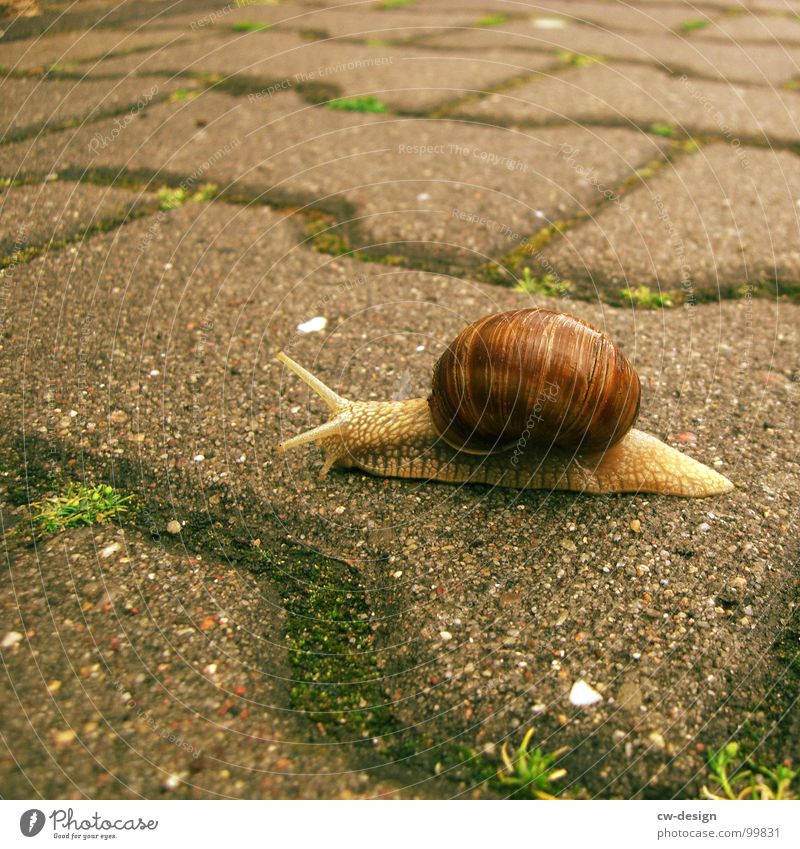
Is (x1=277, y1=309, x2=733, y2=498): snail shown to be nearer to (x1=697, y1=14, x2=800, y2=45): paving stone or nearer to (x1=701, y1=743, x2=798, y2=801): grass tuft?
(x1=701, y1=743, x2=798, y2=801): grass tuft

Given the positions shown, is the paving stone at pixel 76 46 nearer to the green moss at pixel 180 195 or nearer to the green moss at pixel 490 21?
the green moss at pixel 180 195

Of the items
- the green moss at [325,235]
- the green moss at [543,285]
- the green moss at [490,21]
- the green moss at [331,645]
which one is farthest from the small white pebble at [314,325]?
the green moss at [490,21]

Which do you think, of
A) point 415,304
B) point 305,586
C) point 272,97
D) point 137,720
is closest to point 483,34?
point 272,97

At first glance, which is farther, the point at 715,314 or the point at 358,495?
the point at 715,314

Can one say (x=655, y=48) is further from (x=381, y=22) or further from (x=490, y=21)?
(x=381, y=22)

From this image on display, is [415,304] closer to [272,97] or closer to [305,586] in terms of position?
[305,586]

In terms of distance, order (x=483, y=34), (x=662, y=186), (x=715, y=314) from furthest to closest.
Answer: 1. (x=483, y=34)
2. (x=662, y=186)
3. (x=715, y=314)
